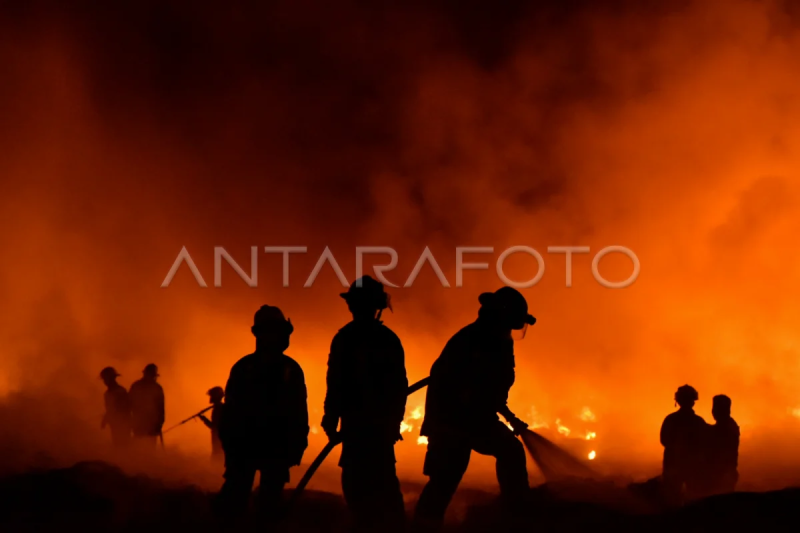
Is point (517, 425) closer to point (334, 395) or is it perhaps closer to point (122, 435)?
point (334, 395)

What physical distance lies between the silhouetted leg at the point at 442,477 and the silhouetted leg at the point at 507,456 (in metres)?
0.11

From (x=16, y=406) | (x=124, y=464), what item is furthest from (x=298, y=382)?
(x=16, y=406)

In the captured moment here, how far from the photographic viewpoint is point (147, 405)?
361 inches

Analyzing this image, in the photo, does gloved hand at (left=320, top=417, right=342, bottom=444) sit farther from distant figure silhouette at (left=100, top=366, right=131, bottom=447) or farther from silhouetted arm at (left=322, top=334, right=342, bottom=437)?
distant figure silhouette at (left=100, top=366, right=131, bottom=447)

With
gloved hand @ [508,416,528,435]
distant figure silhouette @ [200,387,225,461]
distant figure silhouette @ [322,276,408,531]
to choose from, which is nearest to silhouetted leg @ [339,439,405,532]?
distant figure silhouette @ [322,276,408,531]

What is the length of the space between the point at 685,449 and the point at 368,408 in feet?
10.5

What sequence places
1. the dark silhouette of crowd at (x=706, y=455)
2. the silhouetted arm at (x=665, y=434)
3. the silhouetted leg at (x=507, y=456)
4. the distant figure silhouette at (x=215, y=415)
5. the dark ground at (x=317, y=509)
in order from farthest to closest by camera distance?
the distant figure silhouette at (x=215, y=415) → the silhouetted arm at (x=665, y=434) → the dark silhouette of crowd at (x=706, y=455) → the silhouetted leg at (x=507, y=456) → the dark ground at (x=317, y=509)

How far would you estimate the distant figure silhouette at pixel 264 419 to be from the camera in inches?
187

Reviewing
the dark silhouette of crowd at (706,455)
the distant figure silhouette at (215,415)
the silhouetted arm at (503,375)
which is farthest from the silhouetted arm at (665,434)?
the distant figure silhouette at (215,415)

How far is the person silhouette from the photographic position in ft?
29.9

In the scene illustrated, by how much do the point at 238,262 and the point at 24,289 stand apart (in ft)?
13.8

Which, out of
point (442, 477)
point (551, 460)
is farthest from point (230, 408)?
point (551, 460)

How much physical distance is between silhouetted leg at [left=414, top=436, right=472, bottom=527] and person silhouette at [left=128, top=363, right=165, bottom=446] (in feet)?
17.4

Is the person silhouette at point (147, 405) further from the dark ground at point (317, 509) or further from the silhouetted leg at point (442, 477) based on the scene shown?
the silhouetted leg at point (442, 477)
